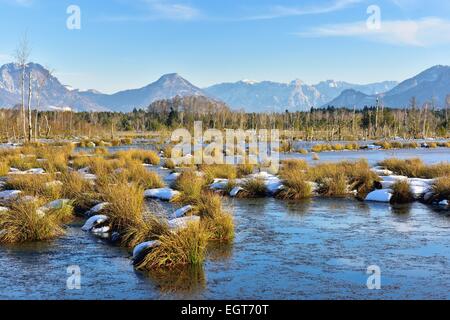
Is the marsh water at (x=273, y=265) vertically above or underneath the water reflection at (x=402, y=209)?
Result: underneath

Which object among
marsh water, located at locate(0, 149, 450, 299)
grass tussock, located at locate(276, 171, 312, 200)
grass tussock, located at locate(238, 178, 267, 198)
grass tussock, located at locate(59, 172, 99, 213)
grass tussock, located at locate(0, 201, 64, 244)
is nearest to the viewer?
marsh water, located at locate(0, 149, 450, 299)

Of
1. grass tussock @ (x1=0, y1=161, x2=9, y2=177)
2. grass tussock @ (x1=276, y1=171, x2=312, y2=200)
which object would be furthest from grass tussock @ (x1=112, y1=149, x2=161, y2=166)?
grass tussock @ (x1=276, y1=171, x2=312, y2=200)

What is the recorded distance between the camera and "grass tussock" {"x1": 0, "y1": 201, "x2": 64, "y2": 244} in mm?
11370

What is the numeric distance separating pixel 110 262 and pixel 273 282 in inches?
119

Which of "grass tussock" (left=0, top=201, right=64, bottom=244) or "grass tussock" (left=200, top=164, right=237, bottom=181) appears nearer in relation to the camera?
"grass tussock" (left=0, top=201, right=64, bottom=244)

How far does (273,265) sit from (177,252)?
1690 mm

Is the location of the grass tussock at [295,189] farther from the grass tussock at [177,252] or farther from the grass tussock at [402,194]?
the grass tussock at [177,252]

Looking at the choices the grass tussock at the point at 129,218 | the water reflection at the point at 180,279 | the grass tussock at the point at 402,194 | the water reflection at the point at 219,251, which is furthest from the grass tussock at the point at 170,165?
the water reflection at the point at 180,279

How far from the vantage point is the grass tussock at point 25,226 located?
448 inches

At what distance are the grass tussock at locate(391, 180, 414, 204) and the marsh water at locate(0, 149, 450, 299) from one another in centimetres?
346

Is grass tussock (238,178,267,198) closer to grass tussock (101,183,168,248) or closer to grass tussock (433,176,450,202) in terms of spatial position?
grass tussock (433,176,450,202)

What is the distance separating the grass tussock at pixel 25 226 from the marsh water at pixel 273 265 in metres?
0.39
